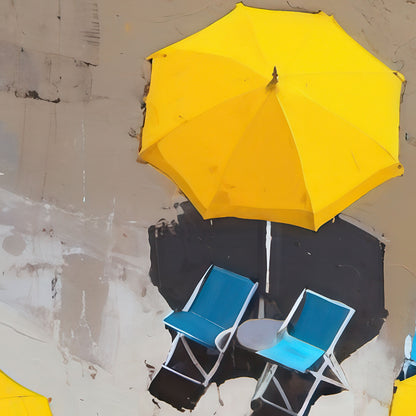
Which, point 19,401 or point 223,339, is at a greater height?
point 223,339

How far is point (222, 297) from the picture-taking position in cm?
376

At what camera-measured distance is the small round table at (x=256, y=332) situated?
12.3ft

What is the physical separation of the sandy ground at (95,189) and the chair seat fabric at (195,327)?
0.73 feet

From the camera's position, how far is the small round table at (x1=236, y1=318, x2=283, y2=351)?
374cm

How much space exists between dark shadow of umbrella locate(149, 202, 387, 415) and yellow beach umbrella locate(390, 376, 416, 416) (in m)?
0.40

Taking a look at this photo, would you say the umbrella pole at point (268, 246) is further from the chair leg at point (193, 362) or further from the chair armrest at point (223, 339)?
the chair leg at point (193, 362)

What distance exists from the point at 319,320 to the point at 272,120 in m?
1.54

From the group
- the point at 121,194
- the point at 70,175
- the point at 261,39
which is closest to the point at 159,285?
the point at 121,194

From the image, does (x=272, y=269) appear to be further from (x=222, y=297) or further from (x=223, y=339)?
(x=223, y=339)

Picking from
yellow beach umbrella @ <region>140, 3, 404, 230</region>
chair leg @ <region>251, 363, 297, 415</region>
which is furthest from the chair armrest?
yellow beach umbrella @ <region>140, 3, 404, 230</region>

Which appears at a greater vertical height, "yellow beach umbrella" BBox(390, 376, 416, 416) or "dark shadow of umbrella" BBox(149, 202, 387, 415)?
"dark shadow of umbrella" BBox(149, 202, 387, 415)

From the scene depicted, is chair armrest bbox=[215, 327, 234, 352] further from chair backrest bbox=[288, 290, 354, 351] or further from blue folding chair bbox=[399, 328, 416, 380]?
blue folding chair bbox=[399, 328, 416, 380]

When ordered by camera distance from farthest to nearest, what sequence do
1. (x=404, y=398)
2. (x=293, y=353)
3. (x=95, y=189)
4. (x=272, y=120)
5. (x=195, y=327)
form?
(x=95, y=189)
(x=404, y=398)
(x=195, y=327)
(x=293, y=353)
(x=272, y=120)

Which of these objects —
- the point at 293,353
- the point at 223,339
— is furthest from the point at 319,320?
the point at 223,339
